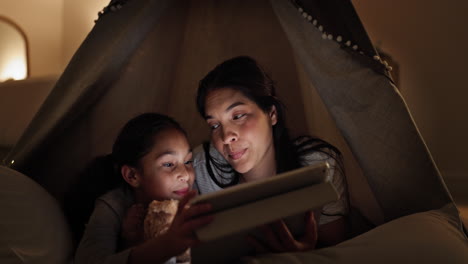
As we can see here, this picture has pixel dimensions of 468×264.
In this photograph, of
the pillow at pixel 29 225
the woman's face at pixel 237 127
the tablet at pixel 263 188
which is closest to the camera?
the tablet at pixel 263 188

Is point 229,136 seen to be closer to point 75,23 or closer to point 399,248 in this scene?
point 399,248

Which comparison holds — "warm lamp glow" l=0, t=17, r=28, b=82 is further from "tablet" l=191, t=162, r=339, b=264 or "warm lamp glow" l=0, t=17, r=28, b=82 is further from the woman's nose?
"tablet" l=191, t=162, r=339, b=264

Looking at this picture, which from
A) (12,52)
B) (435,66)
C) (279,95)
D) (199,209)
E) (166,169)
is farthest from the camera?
(12,52)

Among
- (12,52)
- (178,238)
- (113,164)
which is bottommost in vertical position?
(178,238)

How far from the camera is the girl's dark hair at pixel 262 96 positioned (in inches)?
52.5

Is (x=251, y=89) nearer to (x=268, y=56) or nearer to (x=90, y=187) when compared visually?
(x=268, y=56)

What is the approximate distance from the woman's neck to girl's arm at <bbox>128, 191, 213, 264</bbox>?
56 centimetres

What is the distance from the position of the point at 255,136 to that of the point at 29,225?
2.21 ft

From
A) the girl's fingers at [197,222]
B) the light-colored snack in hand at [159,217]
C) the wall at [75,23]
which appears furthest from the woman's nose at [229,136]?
the wall at [75,23]

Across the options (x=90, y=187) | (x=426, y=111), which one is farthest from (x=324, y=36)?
(x=426, y=111)

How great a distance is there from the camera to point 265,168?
4.61ft

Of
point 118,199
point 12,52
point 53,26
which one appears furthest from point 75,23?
point 118,199

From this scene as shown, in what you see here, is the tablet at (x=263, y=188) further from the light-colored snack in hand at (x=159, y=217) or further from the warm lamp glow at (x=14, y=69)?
the warm lamp glow at (x=14, y=69)

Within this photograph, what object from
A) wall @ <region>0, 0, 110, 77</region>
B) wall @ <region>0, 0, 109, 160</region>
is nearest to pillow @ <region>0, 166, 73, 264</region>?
wall @ <region>0, 0, 109, 160</region>
